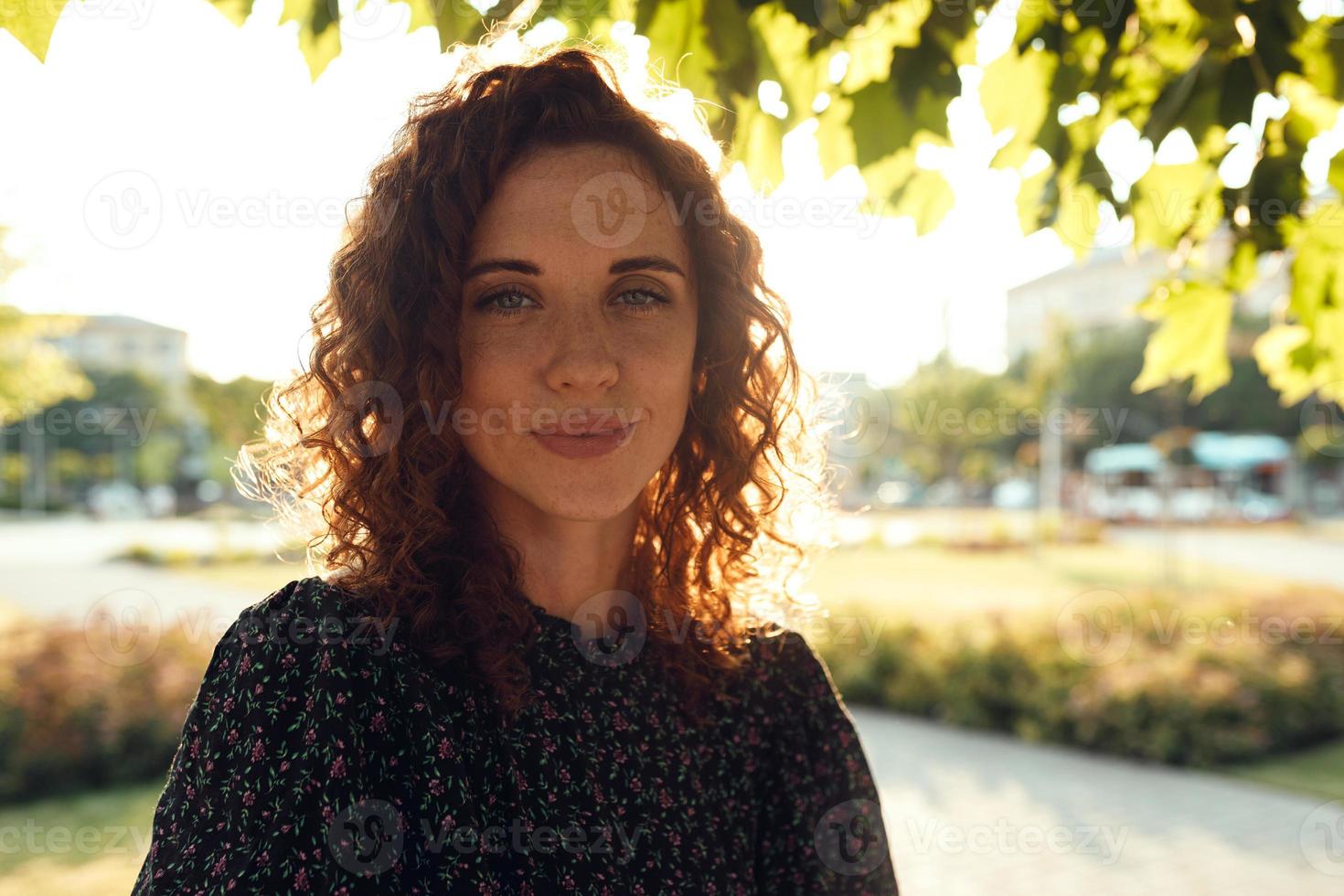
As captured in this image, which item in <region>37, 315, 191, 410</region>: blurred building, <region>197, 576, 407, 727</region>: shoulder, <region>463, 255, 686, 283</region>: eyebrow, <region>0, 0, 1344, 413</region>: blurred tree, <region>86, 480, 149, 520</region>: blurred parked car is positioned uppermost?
<region>37, 315, 191, 410</region>: blurred building

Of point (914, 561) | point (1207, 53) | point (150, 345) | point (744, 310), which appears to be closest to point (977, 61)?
point (1207, 53)

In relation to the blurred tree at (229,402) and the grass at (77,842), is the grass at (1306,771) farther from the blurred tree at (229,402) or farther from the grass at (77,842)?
the blurred tree at (229,402)

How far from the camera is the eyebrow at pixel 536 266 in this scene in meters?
1.41

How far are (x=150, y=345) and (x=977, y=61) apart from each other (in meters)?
22.7

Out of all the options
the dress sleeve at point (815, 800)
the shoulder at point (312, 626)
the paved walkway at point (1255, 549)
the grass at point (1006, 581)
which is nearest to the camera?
the shoulder at point (312, 626)

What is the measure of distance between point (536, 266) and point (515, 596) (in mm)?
478

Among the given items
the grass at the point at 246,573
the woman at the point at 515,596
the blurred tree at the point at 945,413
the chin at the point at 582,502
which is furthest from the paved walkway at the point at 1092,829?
the blurred tree at the point at 945,413

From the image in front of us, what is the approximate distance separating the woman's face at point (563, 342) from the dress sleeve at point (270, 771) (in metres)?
0.35

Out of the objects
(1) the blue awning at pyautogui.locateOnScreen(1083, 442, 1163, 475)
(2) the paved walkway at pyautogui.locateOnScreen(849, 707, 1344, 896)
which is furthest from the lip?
(1) the blue awning at pyautogui.locateOnScreen(1083, 442, 1163, 475)

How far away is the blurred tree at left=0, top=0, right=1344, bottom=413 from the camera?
1.79m

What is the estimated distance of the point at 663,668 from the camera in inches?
64.1

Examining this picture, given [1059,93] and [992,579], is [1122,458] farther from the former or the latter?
[1059,93]

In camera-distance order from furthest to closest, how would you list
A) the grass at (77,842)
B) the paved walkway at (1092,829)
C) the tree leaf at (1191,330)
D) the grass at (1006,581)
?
the grass at (1006,581), the paved walkway at (1092,829), the grass at (77,842), the tree leaf at (1191,330)

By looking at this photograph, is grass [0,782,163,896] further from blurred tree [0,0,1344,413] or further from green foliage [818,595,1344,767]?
green foliage [818,595,1344,767]
